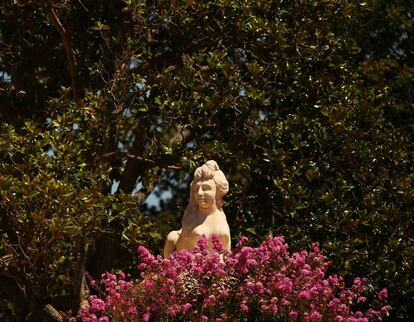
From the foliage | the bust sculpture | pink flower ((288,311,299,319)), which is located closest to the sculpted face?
the bust sculpture

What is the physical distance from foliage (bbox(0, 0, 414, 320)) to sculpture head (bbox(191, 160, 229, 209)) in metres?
1.97

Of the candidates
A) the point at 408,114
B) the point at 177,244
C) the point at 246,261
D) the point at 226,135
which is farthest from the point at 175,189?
the point at 246,261

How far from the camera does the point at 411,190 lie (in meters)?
15.5

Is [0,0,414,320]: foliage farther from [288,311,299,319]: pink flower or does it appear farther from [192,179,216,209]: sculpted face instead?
[288,311,299,319]: pink flower

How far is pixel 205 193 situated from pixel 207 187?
0.24 feet

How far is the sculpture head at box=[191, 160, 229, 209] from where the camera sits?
455 inches

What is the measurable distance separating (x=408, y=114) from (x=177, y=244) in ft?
32.0

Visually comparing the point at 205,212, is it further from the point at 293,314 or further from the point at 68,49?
the point at 68,49

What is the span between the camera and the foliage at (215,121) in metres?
14.0

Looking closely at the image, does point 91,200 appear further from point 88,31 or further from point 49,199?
point 88,31

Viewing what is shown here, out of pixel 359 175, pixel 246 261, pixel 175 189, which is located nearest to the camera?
pixel 246 261

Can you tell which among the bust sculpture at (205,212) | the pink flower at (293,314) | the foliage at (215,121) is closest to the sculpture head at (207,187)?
the bust sculpture at (205,212)

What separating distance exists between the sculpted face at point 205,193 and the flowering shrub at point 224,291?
4.21 ft

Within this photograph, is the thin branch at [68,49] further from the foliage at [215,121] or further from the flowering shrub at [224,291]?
the flowering shrub at [224,291]
